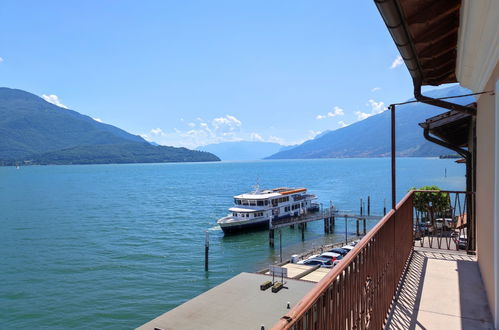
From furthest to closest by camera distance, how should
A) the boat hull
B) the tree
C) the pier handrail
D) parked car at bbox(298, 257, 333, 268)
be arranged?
the boat hull → parked car at bbox(298, 257, 333, 268) → the tree → the pier handrail

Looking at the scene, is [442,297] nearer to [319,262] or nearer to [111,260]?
[319,262]

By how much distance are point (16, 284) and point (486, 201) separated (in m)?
26.9

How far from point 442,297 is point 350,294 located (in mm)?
2872

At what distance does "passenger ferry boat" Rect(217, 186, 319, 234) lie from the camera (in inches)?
1545

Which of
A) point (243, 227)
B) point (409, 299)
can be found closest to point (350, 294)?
point (409, 299)

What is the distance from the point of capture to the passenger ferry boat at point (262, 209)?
39250mm

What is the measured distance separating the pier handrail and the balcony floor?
213mm

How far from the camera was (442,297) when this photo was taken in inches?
178

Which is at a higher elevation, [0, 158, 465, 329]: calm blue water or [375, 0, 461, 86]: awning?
[375, 0, 461, 86]: awning

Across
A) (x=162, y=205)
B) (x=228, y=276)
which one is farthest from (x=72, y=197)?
(x=228, y=276)

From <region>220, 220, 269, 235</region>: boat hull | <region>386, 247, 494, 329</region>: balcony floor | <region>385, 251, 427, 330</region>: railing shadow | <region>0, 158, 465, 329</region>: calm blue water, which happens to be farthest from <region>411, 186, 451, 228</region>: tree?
<region>220, 220, 269, 235</region>: boat hull

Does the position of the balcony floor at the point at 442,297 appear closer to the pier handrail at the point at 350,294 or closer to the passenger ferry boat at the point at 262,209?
the pier handrail at the point at 350,294

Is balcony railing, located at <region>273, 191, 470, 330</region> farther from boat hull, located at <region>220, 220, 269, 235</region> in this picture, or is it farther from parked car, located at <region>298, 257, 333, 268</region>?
boat hull, located at <region>220, 220, 269, 235</region>

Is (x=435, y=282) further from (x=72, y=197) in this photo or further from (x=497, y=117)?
(x=72, y=197)
